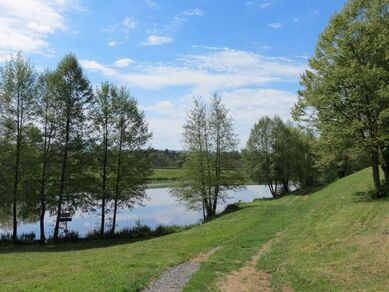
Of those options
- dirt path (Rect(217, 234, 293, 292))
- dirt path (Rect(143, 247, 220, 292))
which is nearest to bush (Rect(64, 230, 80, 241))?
dirt path (Rect(143, 247, 220, 292))

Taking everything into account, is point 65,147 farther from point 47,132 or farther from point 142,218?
point 142,218

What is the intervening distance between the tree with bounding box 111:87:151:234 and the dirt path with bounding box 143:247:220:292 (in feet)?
72.6

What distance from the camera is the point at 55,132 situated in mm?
35344

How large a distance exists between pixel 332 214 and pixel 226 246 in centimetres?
858

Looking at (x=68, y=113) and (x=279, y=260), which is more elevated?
(x=68, y=113)

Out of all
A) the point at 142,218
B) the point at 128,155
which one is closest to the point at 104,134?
the point at 128,155

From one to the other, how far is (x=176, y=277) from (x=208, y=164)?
2797cm

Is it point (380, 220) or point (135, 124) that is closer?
point (380, 220)

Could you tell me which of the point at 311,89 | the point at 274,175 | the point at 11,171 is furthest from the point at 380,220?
the point at 274,175

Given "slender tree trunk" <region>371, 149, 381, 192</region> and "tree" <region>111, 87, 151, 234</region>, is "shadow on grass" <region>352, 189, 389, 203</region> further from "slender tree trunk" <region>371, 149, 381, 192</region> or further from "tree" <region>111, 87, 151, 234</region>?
"tree" <region>111, 87, 151, 234</region>

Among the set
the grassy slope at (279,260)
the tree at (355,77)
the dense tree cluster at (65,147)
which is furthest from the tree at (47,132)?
the tree at (355,77)

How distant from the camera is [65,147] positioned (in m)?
35.4

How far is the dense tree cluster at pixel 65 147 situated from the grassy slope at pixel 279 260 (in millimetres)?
7719

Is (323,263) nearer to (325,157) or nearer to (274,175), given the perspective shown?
(325,157)
